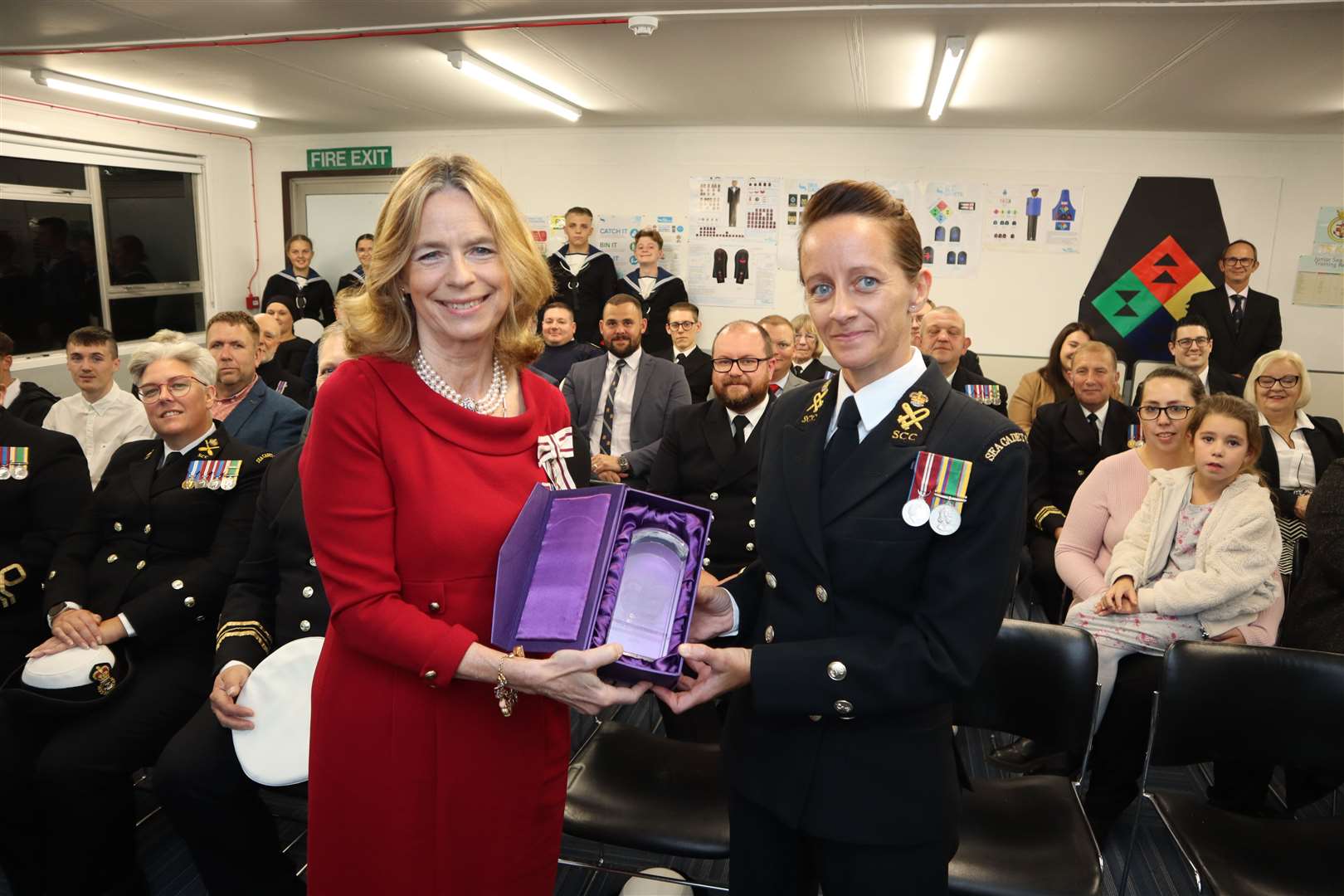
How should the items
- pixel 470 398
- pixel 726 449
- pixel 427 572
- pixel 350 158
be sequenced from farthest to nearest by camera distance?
pixel 350 158
pixel 726 449
pixel 470 398
pixel 427 572

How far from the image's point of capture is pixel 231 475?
2.79 meters

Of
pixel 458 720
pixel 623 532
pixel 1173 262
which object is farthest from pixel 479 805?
pixel 1173 262

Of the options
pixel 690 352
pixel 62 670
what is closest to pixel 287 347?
pixel 690 352

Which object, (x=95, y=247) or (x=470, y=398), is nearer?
(x=470, y=398)

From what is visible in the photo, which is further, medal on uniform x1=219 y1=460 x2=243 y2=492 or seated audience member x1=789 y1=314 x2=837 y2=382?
seated audience member x1=789 y1=314 x2=837 y2=382

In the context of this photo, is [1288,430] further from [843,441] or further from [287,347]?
[287,347]

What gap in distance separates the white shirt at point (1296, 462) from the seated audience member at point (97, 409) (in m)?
5.85

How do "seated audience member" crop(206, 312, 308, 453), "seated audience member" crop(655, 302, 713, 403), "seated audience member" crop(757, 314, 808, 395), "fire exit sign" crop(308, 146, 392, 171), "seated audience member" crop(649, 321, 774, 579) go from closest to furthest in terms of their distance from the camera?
"seated audience member" crop(649, 321, 774, 579) < "seated audience member" crop(206, 312, 308, 453) < "seated audience member" crop(757, 314, 808, 395) < "seated audience member" crop(655, 302, 713, 403) < "fire exit sign" crop(308, 146, 392, 171)

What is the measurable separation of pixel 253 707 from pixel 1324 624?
3.37 metres

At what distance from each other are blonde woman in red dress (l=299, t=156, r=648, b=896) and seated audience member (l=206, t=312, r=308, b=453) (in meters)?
2.74

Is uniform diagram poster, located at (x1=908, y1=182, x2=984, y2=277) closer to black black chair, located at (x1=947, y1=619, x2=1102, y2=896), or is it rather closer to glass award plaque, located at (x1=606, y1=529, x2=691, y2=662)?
black black chair, located at (x1=947, y1=619, x2=1102, y2=896)

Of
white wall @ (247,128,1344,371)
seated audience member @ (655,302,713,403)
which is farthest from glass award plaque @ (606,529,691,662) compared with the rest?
white wall @ (247,128,1344,371)

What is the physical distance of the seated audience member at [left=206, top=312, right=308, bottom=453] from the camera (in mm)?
3893

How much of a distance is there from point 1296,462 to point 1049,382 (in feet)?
4.72
